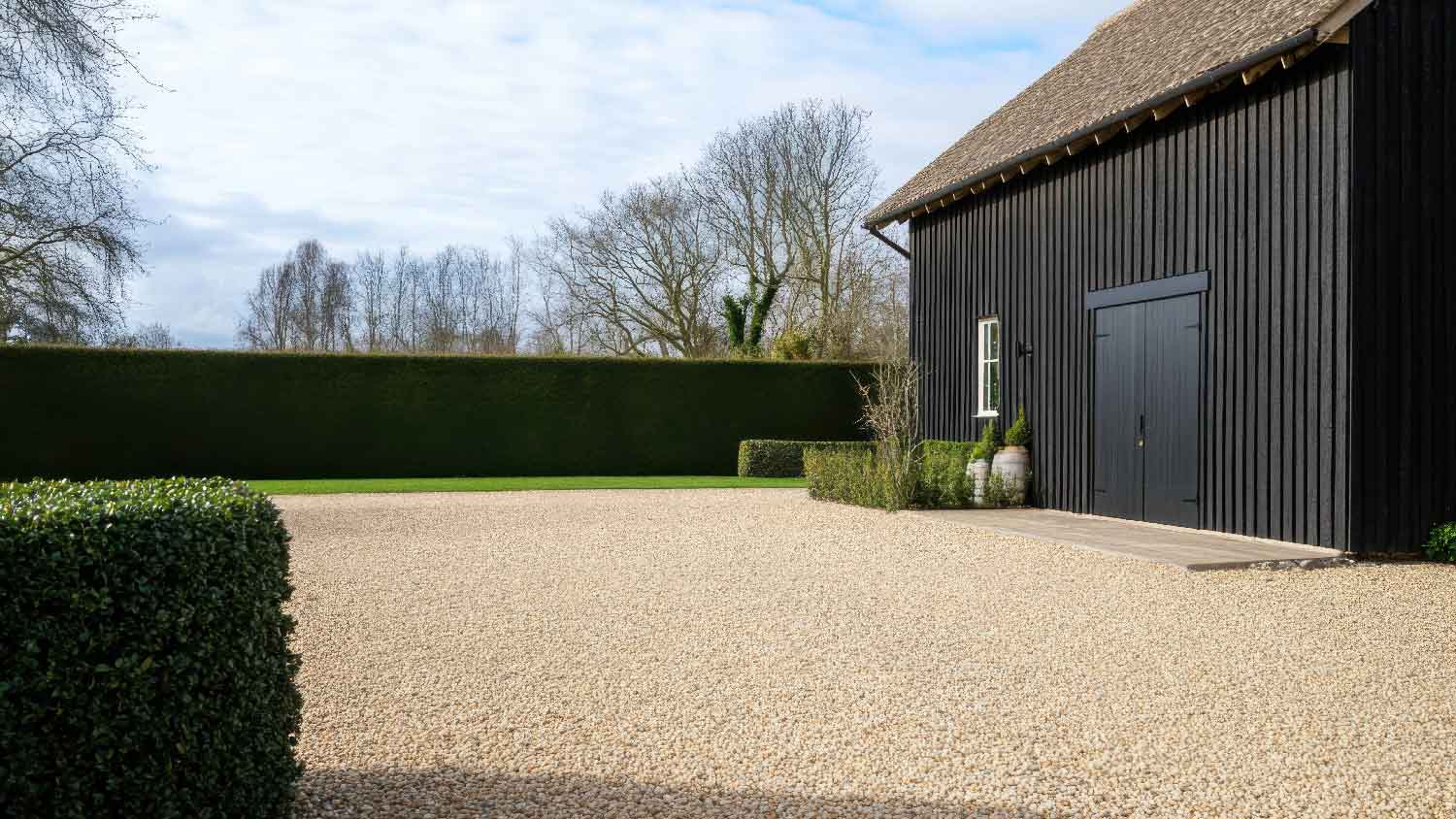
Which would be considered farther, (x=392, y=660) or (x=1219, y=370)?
(x=1219, y=370)

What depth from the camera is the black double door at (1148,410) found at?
9.68 metres

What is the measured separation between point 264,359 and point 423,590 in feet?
38.2

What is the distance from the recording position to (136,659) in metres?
2.44

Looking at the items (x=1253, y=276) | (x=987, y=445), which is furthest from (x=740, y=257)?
(x=1253, y=276)

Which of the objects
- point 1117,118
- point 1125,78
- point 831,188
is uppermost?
point 831,188

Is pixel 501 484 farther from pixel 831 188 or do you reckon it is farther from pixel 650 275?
pixel 831 188

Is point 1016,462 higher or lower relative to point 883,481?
higher

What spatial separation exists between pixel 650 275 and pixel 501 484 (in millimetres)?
15208

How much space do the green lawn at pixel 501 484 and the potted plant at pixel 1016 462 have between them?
4049mm

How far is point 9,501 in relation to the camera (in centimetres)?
265

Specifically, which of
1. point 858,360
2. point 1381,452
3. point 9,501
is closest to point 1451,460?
point 1381,452

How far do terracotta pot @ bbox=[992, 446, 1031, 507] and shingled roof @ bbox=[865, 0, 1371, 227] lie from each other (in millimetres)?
3377

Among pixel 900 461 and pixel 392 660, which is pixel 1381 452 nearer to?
pixel 900 461

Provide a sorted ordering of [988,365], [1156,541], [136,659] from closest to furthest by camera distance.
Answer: [136,659]
[1156,541]
[988,365]
